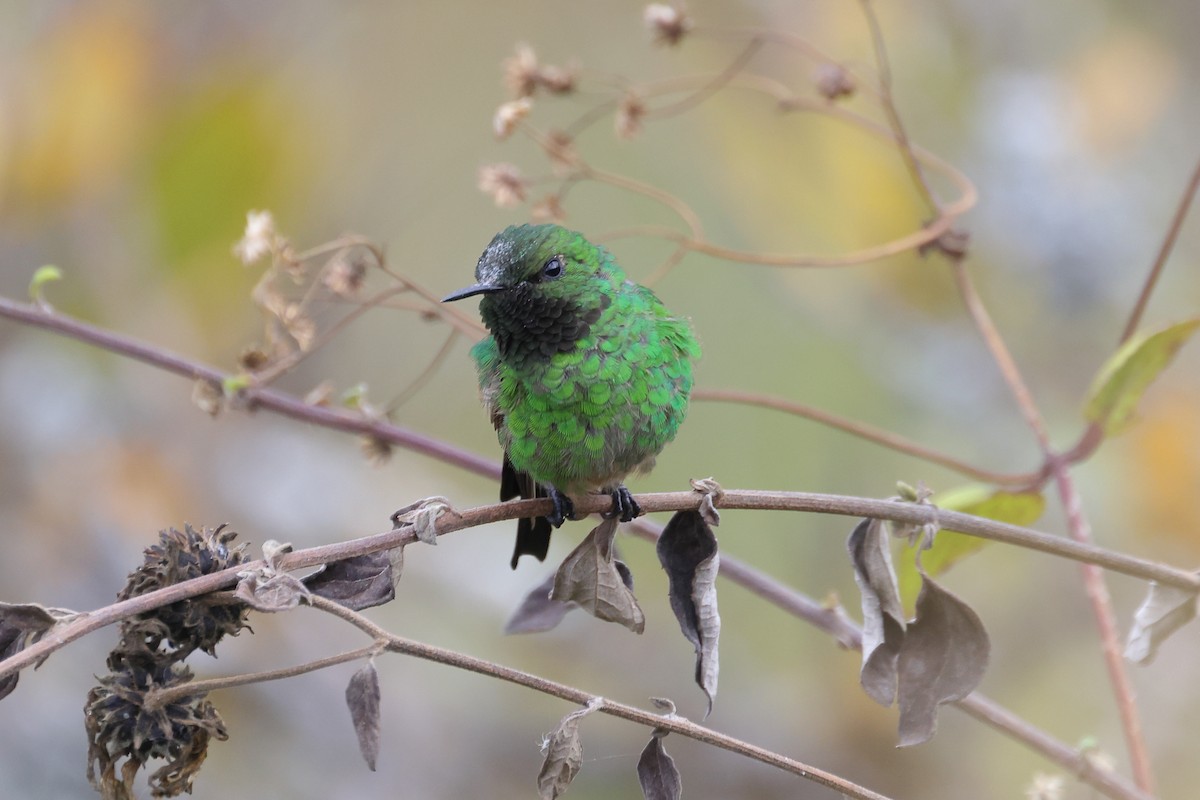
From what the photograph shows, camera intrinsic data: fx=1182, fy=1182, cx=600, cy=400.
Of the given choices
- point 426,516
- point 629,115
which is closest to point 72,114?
point 629,115

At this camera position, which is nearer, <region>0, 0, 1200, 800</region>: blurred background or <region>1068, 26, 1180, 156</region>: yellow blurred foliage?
<region>0, 0, 1200, 800</region>: blurred background

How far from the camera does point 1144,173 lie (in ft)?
15.1

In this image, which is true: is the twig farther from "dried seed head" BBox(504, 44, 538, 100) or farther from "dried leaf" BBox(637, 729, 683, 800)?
"dried seed head" BBox(504, 44, 538, 100)

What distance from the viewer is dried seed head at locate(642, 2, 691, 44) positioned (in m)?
2.58

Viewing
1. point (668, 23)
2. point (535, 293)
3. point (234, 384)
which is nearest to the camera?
point (234, 384)

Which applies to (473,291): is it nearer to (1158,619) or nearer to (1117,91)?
(1158,619)

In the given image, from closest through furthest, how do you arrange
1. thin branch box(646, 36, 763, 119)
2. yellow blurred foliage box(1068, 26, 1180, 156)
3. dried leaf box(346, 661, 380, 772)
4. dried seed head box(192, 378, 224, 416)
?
1. dried leaf box(346, 661, 380, 772)
2. dried seed head box(192, 378, 224, 416)
3. thin branch box(646, 36, 763, 119)
4. yellow blurred foliage box(1068, 26, 1180, 156)

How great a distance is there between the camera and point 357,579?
5.16 ft

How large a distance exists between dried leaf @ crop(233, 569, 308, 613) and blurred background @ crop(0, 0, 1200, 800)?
1876 millimetres

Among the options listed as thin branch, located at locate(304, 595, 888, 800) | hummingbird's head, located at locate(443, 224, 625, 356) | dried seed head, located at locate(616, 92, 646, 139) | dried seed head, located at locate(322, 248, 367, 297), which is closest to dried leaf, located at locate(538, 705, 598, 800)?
thin branch, located at locate(304, 595, 888, 800)

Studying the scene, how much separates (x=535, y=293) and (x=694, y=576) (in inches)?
32.0

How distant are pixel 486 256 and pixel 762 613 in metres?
2.78

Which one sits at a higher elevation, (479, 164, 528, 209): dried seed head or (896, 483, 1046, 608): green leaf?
(479, 164, 528, 209): dried seed head

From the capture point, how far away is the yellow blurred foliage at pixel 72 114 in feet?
11.8
